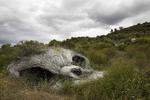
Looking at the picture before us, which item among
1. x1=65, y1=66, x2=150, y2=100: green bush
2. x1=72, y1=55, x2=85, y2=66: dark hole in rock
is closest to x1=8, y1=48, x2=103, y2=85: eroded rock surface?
x1=72, y1=55, x2=85, y2=66: dark hole in rock

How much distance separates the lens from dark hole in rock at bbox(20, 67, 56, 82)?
33.5 feet

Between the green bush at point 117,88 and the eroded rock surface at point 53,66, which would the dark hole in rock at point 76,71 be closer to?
the eroded rock surface at point 53,66

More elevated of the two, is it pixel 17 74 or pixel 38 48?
pixel 38 48

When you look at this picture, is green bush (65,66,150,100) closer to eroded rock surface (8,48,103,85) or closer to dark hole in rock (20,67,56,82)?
eroded rock surface (8,48,103,85)

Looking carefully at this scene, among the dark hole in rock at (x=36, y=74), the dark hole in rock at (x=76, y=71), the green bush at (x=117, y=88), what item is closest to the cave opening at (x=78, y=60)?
the dark hole in rock at (x=76, y=71)

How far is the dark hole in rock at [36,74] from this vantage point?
1022cm

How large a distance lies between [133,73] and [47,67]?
2.91m

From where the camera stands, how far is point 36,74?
415 inches

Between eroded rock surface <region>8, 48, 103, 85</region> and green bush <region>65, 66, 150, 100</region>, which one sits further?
eroded rock surface <region>8, 48, 103, 85</region>

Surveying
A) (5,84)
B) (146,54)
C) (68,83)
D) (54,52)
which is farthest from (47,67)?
(146,54)

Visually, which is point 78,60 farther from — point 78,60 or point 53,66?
point 53,66

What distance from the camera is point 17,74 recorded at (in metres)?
10.5

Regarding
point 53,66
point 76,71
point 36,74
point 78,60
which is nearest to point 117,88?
point 76,71

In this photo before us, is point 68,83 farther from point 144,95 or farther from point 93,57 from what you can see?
point 93,57
